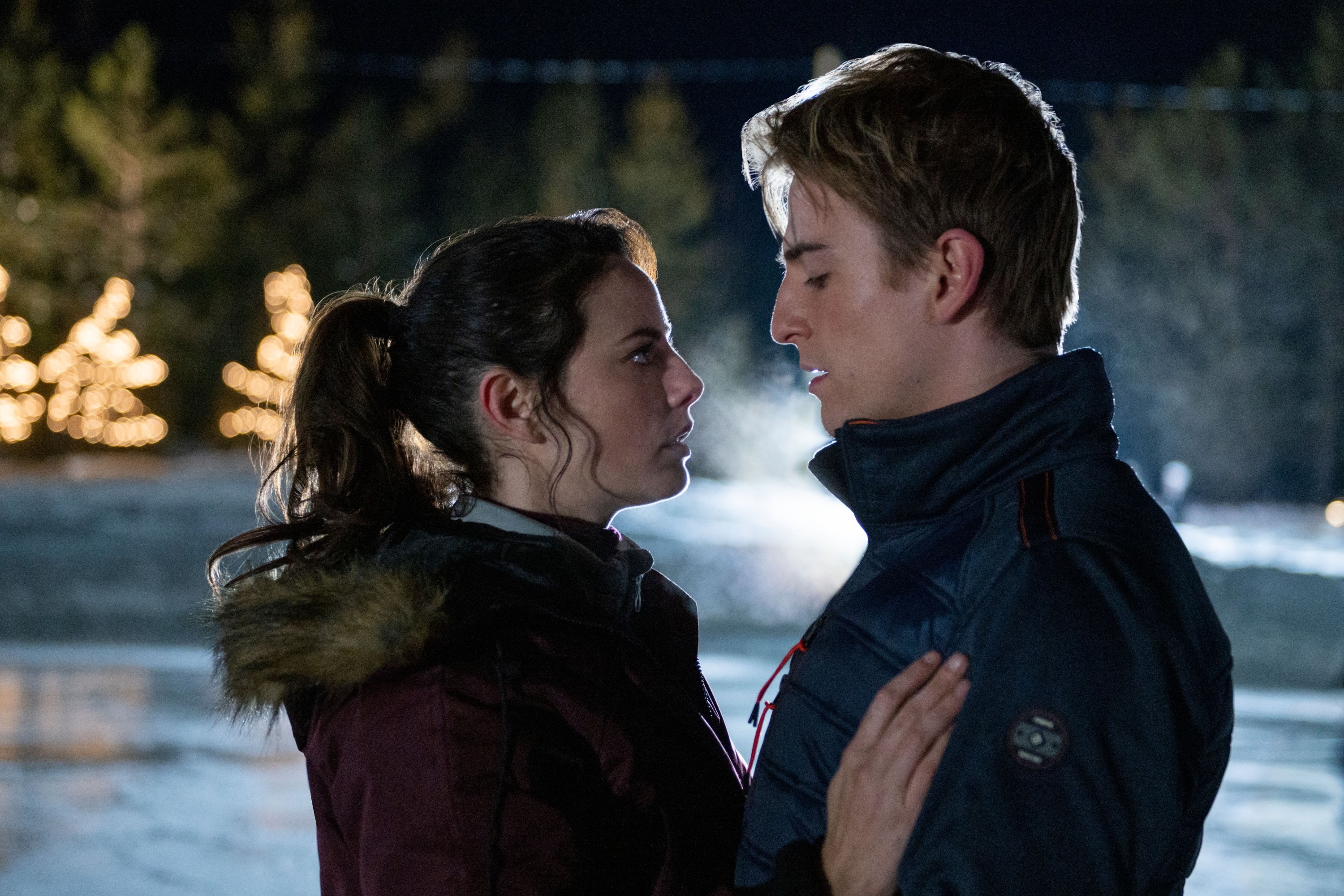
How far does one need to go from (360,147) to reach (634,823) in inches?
1119

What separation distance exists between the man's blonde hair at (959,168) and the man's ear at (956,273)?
0.06 feet

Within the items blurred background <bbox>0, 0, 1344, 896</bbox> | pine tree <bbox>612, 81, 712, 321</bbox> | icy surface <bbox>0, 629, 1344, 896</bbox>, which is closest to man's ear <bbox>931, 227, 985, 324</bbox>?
icy surface <bbox>0, 629, 1344, 896</bbox>

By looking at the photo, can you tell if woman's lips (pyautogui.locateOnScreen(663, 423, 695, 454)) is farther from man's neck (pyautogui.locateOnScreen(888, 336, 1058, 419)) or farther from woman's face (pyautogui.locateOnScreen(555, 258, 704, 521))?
man's neck (pyautogui.locateOnScreen(888, 336, 1058, 419))

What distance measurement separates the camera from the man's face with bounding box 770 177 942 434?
1685 mm

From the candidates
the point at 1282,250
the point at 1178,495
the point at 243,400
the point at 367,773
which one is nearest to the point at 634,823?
the point at 367,773

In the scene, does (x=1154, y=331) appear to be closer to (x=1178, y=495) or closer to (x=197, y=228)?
(x=1178, y=495)

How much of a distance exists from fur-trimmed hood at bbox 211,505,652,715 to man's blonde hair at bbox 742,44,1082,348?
0.63m

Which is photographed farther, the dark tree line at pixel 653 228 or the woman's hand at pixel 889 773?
the dark tree line at pixel 653 228

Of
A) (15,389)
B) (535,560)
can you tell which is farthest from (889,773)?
(15,389)

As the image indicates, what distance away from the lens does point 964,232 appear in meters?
1.62

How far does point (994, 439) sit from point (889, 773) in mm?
394

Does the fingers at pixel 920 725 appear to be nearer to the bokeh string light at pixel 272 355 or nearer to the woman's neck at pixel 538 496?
the woman's neck at pixel 538 496

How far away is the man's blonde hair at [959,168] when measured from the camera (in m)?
1.63

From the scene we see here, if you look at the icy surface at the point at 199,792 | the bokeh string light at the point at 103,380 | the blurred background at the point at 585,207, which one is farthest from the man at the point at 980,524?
the bokeh string light at the point at 103,380
